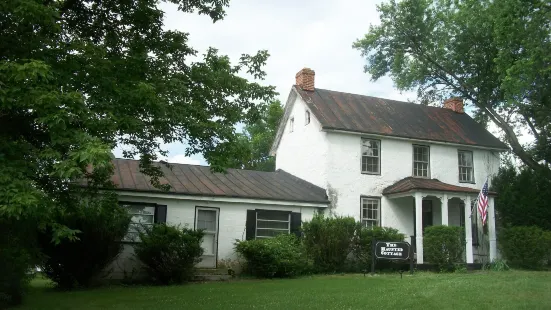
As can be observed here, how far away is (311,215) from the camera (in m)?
19.6

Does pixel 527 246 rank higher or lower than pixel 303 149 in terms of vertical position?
lower

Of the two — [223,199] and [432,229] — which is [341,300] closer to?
[223,199]

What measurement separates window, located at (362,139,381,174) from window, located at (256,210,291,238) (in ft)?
14.8

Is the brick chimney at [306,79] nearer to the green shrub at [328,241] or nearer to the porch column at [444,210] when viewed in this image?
the green shrub at [328,241]

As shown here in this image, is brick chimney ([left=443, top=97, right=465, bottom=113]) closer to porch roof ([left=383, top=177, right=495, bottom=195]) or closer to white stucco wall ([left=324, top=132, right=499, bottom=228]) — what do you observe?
white stucco wall ([left=324, top=132, right=499, bottom=228])

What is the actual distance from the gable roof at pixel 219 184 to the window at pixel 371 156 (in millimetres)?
2452

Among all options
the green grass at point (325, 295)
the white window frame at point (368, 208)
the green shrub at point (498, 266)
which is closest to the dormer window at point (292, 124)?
the white window frame at point (368, 208)

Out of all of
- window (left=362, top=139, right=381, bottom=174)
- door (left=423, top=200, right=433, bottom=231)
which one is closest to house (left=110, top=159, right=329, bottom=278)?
window (left=362, top=139, right=381, bottom=174)

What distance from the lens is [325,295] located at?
11484 mm

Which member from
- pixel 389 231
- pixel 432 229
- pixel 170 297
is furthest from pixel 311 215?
pixel 170 297

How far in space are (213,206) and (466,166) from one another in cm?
1260

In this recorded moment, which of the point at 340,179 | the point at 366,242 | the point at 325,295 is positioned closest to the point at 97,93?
the point at 325,295

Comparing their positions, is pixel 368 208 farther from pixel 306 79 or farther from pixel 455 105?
pixel 455 105

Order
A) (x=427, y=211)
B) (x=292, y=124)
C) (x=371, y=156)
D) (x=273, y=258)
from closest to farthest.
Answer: (x=273, y=258) → (x=371, y=156) → (x=427, y=211) → (x=292, y=124)
